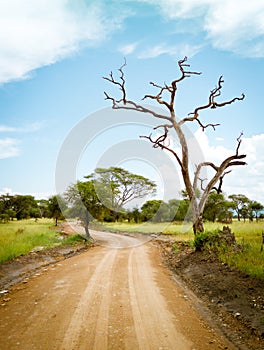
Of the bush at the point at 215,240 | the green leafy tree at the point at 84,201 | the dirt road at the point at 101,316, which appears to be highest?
the green leafy tree at the point at 84,201

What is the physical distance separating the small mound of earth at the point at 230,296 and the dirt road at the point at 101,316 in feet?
1.61

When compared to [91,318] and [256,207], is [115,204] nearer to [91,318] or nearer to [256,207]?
[256,207]

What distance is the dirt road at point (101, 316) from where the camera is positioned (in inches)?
185

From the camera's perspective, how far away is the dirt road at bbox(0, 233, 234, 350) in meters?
4.69

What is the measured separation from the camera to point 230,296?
7.24 meters

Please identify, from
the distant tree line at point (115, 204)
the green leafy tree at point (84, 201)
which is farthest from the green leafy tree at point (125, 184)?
the green leafy tree at point (84, 201)

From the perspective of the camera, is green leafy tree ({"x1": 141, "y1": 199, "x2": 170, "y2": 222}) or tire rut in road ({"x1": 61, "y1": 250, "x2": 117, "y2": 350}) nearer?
tire rut in road ({"x1": 61, "y1": 250, "x2": 117, "y2": 350})

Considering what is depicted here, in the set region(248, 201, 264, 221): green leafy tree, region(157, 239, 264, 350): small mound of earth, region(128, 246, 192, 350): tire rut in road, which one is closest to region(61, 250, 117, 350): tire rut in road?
region(128, 246, 192, 350): tire rut in road

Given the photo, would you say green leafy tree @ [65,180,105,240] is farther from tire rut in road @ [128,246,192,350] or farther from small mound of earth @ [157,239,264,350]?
tire rut in road @ [128,246,192,350]

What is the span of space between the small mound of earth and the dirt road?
49cm

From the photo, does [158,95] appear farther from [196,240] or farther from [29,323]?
[29,323]

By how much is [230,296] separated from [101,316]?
3459 millimetres

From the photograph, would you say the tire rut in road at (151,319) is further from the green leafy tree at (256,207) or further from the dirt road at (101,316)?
the green leafy tree at (256,207)

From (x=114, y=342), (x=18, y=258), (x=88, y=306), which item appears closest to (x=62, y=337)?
(x=114, y=342)
